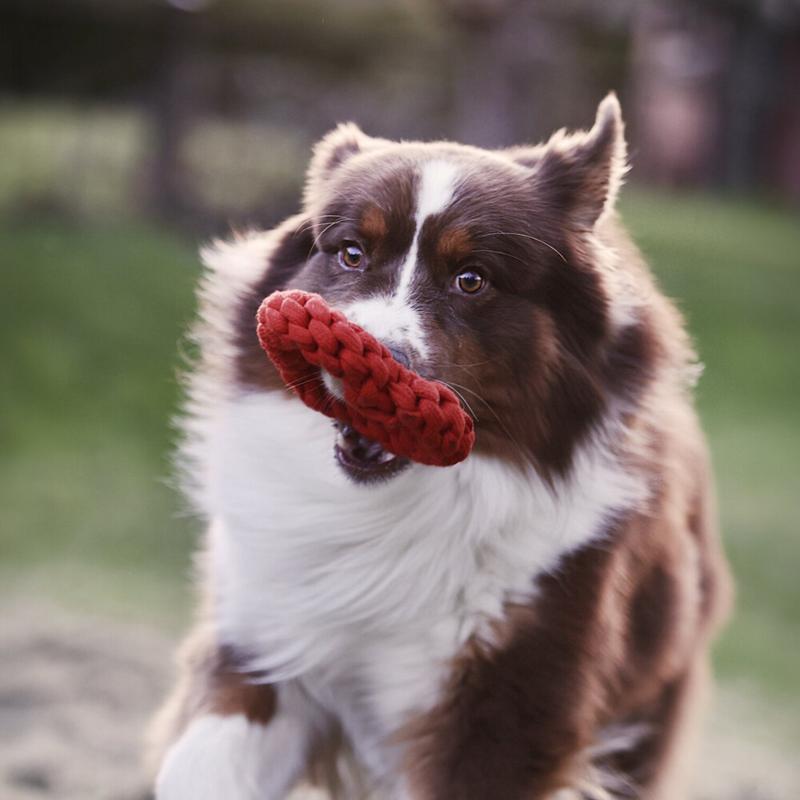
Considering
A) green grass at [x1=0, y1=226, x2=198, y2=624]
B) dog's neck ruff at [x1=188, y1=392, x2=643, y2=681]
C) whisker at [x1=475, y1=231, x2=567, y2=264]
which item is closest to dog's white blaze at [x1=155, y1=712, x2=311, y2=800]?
dog's neck ruff at [x1=188, y1=392, x2=643, y2=681]

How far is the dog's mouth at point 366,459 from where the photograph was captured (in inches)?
94.2

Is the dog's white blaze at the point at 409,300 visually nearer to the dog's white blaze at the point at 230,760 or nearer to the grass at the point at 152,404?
the dog's white blaze at the point at 230,760

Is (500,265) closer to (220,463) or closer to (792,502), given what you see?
(220,463)

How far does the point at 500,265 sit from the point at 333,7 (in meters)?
6.26

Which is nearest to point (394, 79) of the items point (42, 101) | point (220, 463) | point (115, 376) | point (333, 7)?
point (333, 7)

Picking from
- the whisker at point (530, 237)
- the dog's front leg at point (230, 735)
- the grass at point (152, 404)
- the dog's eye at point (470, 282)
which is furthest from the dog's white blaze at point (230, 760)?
the grass at point (152, 404)

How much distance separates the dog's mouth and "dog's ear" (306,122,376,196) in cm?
58

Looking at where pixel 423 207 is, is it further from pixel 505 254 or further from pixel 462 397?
pixel 462 397

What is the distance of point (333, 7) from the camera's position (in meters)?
8.14

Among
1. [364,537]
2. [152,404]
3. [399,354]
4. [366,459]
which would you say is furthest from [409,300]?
[152,404]

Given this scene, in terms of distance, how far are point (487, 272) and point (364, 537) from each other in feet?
2.16

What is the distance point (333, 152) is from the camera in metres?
2.66

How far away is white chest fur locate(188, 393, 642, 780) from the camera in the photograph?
254 cm

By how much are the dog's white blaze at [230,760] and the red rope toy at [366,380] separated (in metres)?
0.78
